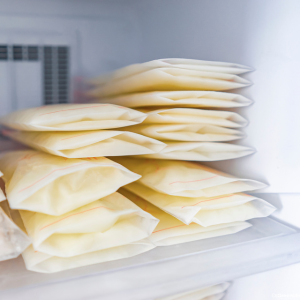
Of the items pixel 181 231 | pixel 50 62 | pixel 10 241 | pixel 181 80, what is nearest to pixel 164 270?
pixel 181 231

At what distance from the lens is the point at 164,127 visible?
22.2 inches

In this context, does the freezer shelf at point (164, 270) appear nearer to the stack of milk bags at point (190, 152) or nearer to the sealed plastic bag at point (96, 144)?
the stack of milk bags at point (190, 152)

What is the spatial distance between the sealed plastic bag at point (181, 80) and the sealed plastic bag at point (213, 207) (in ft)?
0.68

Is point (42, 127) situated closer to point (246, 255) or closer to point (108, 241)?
point (108, 241)

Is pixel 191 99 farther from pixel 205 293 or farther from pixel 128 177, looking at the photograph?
pixel 205 293

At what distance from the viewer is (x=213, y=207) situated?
53 centimetres

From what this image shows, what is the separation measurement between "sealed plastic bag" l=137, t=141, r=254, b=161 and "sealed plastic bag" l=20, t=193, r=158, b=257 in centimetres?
13

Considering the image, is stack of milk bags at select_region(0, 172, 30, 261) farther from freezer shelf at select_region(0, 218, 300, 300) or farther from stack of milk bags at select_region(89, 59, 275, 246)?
stack of milk bags at select_region(89, 59, 275, 246)

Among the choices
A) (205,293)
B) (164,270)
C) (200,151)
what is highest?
(200,151)

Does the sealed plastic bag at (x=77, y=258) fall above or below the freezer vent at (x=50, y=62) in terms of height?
below

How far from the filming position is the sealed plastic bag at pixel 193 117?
1.85 feet

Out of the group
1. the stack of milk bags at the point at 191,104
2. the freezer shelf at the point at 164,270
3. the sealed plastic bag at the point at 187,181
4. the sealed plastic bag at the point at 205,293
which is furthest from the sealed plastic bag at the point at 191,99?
the sealed plastic bag at the point at 205,293

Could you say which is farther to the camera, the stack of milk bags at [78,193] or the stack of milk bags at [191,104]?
the stack of milk bags at [191,104]

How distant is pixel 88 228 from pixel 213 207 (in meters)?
0.21
